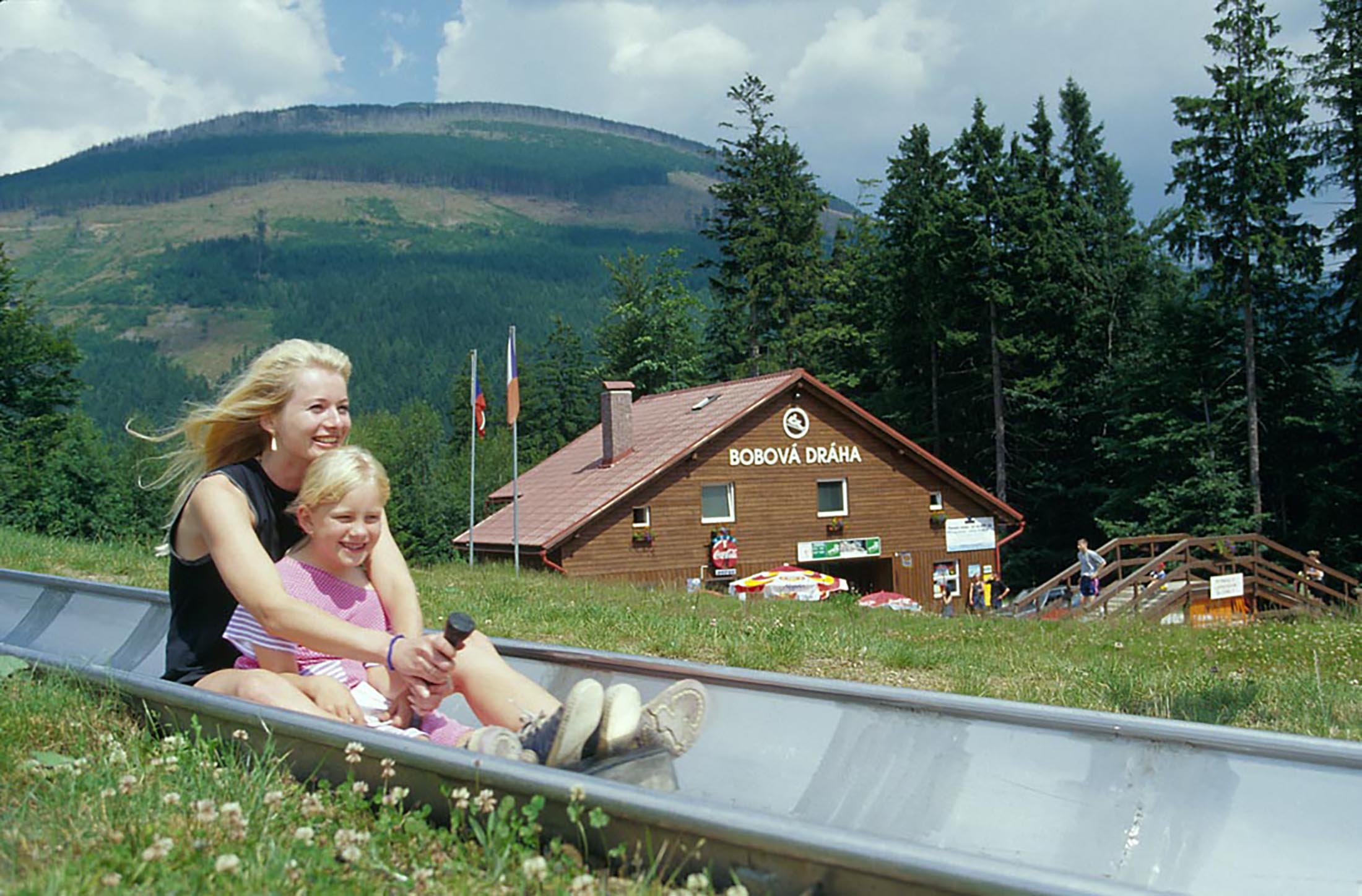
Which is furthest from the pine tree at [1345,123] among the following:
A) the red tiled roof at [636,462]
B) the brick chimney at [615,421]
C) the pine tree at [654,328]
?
the pine tree at [654,328]

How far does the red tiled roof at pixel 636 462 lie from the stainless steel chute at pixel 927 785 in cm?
2811

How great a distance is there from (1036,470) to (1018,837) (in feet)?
154

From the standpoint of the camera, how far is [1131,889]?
2.03 m

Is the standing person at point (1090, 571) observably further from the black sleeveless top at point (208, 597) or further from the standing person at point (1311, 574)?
the black sleeveless top at point (208, 597)

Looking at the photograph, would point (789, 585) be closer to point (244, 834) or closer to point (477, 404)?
point (477, 404)

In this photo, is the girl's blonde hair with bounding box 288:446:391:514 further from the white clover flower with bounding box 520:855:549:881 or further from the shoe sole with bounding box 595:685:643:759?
the white clover flower with bounding box 520:855:549:881

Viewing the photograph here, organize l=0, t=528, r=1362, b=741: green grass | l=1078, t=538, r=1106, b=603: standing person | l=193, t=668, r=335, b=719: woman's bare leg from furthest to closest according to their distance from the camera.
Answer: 1. l=1078, t=538, r=1106, b=603: standing person
2. l=0, t=528, r=1362, b=741: green grass
3. l=193, t=668, r=335, b=719: woman's bare leg

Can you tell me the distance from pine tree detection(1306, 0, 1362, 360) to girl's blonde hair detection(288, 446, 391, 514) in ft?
127

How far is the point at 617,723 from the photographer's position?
132 inches

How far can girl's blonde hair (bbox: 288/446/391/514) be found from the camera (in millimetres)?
3947

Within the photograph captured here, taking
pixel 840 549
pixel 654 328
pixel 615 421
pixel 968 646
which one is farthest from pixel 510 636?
pixel 654 328

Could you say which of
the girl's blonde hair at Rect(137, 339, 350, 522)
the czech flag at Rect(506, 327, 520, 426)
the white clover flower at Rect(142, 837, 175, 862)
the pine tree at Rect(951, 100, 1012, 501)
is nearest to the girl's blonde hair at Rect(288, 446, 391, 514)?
→ the girl's blonde hair at Rect(137, 339, 350, 522)

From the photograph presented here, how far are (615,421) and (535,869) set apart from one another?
113 feet

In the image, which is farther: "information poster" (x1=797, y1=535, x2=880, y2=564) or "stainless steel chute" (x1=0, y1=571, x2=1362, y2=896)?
"information poster" (x1=797, y1=535, x2=880, y2=564)
